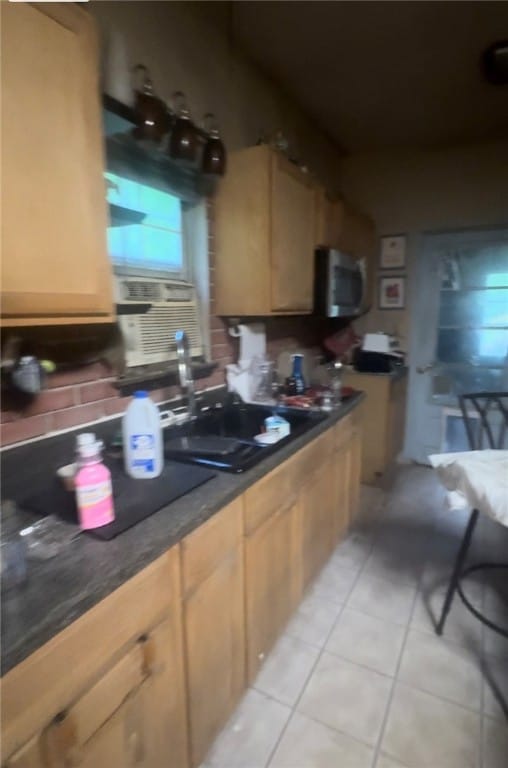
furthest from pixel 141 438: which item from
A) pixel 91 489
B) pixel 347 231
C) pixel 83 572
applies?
pixel 347 231

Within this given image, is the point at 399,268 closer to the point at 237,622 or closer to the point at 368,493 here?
the point at 368,493

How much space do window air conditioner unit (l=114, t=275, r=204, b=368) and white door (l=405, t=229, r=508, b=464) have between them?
216cm

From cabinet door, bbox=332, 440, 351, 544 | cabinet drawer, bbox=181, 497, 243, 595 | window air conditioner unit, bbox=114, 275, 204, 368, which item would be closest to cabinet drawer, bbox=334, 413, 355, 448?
cabinet door, bbox=332, 440, 351, 544

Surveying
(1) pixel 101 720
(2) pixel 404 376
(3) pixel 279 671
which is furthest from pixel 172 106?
(2) pixel 404 376

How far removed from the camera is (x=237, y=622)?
4.03 feet

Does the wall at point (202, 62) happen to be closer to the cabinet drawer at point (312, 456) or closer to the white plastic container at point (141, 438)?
the white plastic container at point (141, 438)

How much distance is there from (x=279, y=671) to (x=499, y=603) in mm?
1036

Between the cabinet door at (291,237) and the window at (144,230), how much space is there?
1.42 feet

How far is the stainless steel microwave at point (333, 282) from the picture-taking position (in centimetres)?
231

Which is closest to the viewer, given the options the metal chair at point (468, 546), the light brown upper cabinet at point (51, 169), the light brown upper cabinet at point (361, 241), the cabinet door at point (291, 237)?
the light brown upper cabinet at point (51, 169)

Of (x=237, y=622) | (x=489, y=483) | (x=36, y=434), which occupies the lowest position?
(x=237, y=622)

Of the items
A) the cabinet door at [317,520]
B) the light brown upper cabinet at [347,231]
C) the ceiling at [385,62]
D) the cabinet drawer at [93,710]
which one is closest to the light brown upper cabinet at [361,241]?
the light brown upper cabinet at [347,231]

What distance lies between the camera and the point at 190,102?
1764 mm

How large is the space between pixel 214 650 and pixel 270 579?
34cm
